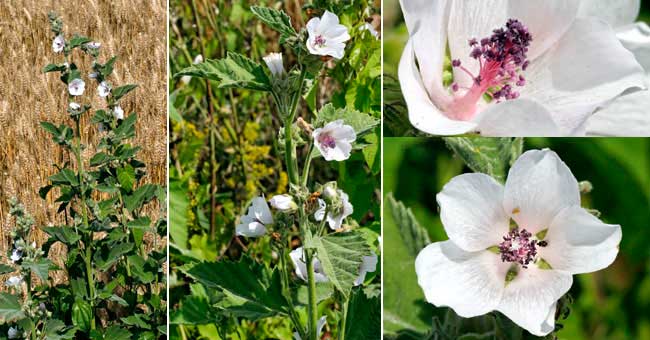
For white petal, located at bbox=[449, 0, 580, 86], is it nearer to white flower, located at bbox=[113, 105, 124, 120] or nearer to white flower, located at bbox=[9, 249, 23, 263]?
white flower, located at bbox=[113, 105, 124, 120]

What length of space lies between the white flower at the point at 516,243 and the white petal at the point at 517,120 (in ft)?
0.13

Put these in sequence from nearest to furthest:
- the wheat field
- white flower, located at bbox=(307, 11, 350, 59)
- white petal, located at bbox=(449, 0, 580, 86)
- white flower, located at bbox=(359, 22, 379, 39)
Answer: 1. white petal, located at bbox=(449, 0, 580, 86)
2. white flower, located at bbox=(307, 11, 350, 59)
3. white flower, located at bbox=(359, 22, 379, 39)
4. the wheat field

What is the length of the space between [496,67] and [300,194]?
41cm

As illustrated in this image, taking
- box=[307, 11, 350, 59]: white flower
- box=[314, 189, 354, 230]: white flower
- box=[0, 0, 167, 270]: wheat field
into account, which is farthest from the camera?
box=[0, 0, 167, 270]: wheat field

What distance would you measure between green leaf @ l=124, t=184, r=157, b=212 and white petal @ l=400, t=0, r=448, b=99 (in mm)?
1003

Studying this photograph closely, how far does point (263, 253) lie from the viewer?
1918 mm

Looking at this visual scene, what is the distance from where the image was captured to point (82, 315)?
5.52 ft

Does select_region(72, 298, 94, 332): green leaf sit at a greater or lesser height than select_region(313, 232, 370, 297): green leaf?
lesser

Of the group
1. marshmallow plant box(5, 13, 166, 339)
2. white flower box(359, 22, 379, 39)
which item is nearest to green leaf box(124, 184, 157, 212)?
marshmallow plant box(5, 13, 166, 339)

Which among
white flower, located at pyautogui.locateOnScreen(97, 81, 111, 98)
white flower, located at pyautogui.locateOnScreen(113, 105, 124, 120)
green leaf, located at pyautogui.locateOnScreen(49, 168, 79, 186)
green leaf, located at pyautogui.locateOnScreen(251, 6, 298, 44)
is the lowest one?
green leaf, located at pyautogui.locateOnScreen(49, 168, 79, 186)

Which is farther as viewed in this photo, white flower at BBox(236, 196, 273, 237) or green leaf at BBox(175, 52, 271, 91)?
white flower at BBox(236, 196, 273, 237)

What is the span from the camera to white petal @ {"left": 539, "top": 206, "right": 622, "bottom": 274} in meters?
0.70

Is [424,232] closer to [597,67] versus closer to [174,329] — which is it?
[597,67]

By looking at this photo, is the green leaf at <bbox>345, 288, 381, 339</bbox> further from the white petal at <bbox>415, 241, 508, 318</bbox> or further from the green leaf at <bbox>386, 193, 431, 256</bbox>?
the white petal at <bbox>415, 241, 508, 318</bbox>
